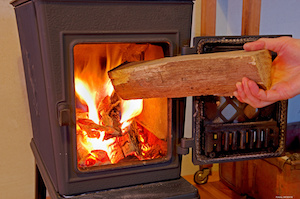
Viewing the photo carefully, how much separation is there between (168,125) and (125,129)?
0.73ft

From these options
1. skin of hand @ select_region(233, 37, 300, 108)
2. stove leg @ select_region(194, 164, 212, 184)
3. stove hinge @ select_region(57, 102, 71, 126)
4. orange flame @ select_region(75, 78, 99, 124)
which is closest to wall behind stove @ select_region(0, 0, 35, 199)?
orange flame @ select_region(75, 78, 99, 124)

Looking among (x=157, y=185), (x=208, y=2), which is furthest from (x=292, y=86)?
(x=208, y=2)

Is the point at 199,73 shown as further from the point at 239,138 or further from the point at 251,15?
the point at 251,15

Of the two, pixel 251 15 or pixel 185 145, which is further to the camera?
pixel 251 15

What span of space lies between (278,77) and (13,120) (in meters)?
1.27

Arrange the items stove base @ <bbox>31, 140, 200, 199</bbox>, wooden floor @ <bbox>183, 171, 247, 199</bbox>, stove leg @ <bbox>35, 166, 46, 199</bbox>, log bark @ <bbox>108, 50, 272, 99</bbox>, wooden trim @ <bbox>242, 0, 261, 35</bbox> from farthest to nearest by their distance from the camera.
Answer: wooden floor @ <bbox>183, 171, 247, 199</bbox> < wooden trim @ <bbox>242, 0, 261, 35</bbox> < stove leg @ <bbox>35, 166, 46, 199</bbox> < stove base @ <bbox>31, 140, 200, 199</bbox> < log bark @ <bbox>108, 50, 272, 99</bbox>

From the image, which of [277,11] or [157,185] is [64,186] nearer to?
[157,185]

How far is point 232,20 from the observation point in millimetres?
1925

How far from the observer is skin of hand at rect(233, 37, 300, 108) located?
0.88 metres

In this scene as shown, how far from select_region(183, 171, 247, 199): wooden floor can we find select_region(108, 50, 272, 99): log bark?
3.40 ft

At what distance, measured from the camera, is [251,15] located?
1.67 m

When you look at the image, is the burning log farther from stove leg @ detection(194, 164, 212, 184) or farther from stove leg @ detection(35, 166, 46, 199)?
stove leg @ detection(194, 164, 212, 184)

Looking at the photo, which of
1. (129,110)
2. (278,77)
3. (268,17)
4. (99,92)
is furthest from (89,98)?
(268,17)

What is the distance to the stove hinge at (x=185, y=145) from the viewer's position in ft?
3.41
